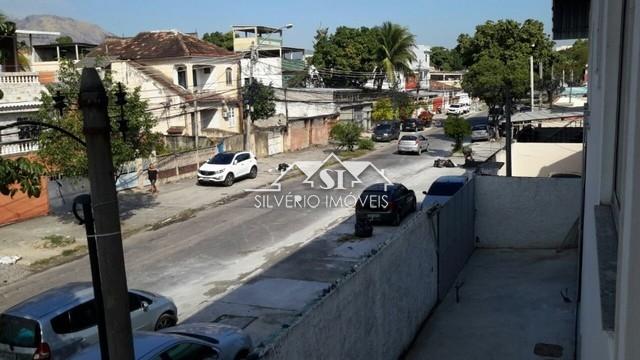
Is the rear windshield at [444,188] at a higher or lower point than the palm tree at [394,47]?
lower

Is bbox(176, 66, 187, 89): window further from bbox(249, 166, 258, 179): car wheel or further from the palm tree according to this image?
the palm tree

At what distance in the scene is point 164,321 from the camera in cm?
1124

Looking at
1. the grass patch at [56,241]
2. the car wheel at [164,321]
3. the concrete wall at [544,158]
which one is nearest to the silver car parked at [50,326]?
the car wheel at [164,321]

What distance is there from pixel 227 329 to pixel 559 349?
549 cm

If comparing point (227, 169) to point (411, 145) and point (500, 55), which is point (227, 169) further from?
point (500, 55)

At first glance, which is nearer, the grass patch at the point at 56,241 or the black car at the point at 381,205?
the grass patch at the point at 56,241

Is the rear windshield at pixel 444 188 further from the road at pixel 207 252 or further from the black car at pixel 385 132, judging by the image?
the black car at pixel 385 132

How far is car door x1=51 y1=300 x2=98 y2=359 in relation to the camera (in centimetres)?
941

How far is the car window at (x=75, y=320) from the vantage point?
9438 millimetres

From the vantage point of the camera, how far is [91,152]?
14.8 ft

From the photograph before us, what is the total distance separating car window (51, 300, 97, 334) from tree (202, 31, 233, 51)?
241ft

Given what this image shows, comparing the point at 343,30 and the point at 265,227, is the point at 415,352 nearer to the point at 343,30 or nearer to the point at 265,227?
the point at 265,227

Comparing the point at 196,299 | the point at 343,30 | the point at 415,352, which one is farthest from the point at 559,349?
the point at 343,30

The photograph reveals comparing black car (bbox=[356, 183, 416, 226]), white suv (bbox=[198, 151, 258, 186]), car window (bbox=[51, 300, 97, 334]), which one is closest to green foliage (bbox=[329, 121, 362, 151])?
white suv (bbox=[198, 151, 258, 186])
